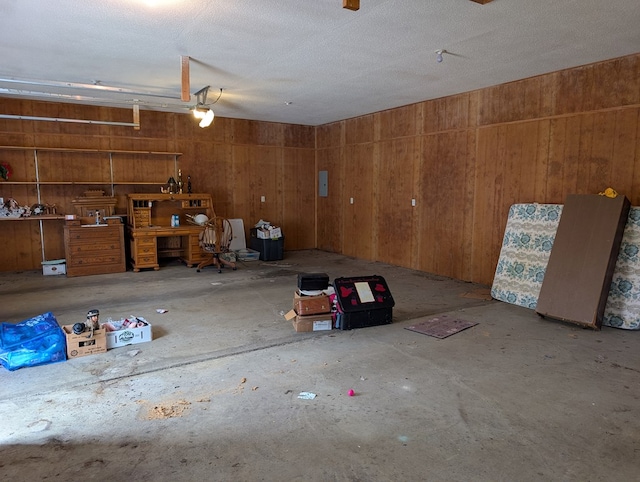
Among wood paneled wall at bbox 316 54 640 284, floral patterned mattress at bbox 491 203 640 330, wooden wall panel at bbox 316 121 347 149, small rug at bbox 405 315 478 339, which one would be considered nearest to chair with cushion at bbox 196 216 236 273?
wood paneled wall at bbox 316 54 640 284

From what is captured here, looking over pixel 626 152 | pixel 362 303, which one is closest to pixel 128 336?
pixel 362 303

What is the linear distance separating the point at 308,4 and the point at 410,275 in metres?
4.56

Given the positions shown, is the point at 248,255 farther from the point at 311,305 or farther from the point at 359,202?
the point at 311,305

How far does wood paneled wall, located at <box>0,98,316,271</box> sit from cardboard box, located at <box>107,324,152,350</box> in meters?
4.58

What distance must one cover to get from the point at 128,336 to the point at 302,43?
3.23 m

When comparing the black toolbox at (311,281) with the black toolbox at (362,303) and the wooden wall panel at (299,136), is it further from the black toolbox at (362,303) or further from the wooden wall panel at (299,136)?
the wooden wall panel at (299,136)

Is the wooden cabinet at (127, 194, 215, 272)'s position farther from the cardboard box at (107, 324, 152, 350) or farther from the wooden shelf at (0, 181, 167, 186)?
the cardboard box at (107, 324, 152, 350)

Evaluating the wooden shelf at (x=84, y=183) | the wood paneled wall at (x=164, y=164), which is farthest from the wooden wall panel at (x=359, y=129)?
the wooden shelf at (x=84, y=183)

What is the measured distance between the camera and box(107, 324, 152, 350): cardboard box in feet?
12.3

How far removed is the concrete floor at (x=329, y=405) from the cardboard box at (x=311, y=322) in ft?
0.34

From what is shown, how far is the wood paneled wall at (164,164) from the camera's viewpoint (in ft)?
23.2

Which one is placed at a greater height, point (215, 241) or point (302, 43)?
point (302, 43)

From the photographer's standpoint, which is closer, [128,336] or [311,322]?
[128,336]

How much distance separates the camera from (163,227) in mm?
7281
